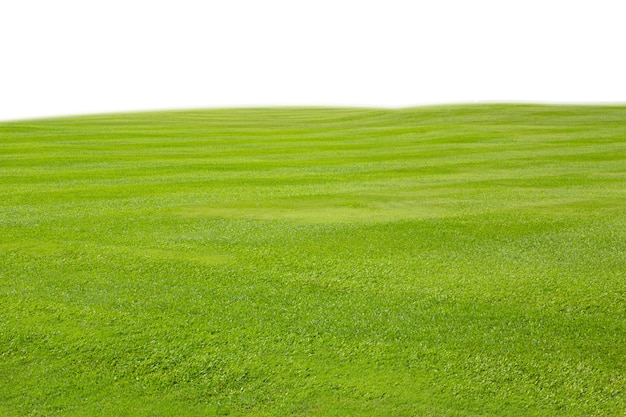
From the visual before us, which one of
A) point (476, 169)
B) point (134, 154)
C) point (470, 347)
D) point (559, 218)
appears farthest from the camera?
point (134, 154)

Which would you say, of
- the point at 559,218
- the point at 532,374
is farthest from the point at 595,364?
the point at 559,218

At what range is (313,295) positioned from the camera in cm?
604

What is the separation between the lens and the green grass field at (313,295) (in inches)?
179

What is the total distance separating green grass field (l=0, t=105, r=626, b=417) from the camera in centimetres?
455

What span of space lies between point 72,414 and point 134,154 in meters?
12.5

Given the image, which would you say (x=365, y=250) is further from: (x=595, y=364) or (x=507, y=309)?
(x=595, y=364)

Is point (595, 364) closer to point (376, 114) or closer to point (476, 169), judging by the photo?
point (476, 169)

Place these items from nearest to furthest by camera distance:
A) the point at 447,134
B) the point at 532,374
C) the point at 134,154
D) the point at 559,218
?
the point at 532,374, the point at 559,218, the point at 134,154, the point at 447,134

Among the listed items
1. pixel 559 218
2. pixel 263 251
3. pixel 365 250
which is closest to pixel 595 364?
pixel 365 250

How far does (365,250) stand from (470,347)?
8.07 feet

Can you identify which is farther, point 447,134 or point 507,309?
point 447,134

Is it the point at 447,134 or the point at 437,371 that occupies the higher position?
the point at 447,134

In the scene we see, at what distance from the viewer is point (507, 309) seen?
18.9 feet

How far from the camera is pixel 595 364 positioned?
4.89 metres
